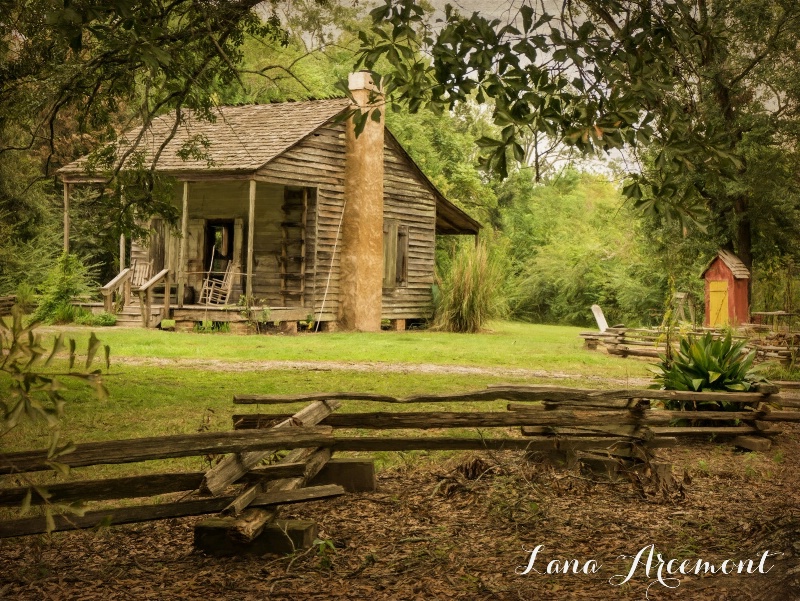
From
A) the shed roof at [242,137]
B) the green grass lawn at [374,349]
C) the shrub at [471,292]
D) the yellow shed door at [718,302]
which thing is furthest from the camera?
the shrub at [471,292]

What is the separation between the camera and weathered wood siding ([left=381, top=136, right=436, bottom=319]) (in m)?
23.5

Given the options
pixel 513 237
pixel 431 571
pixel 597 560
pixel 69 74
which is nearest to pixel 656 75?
pixel 597 560

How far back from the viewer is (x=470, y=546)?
509cm

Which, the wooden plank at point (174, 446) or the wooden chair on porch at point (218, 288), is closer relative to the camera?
the wooden plank at point (174, 446)

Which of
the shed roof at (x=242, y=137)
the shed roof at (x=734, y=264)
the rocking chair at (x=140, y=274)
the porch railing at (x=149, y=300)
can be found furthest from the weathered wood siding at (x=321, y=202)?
the shed roof at (x=734, y=264)

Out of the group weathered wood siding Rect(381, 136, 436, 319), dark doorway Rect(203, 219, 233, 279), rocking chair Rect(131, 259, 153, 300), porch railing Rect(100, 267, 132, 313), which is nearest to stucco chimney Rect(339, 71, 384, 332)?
weathered wood siding Rect(381, 136, 436, 319)

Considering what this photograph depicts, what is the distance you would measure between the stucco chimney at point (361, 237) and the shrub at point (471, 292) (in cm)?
196

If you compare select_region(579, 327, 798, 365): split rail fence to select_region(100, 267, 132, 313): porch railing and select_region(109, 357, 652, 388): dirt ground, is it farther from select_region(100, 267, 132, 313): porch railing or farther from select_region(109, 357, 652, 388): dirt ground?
select_region(100, 267, 132, 313): porch railing

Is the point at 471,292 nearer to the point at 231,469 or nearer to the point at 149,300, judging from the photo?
the point at 149,300

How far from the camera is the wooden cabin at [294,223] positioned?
2092 cm

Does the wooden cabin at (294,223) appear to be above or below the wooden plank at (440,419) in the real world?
above

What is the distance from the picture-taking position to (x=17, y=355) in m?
2.46

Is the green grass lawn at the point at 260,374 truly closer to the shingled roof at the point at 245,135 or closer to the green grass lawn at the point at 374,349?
the green grass lawn at the point at 374,349

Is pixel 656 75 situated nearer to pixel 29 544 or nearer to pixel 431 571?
pixel 431 571
